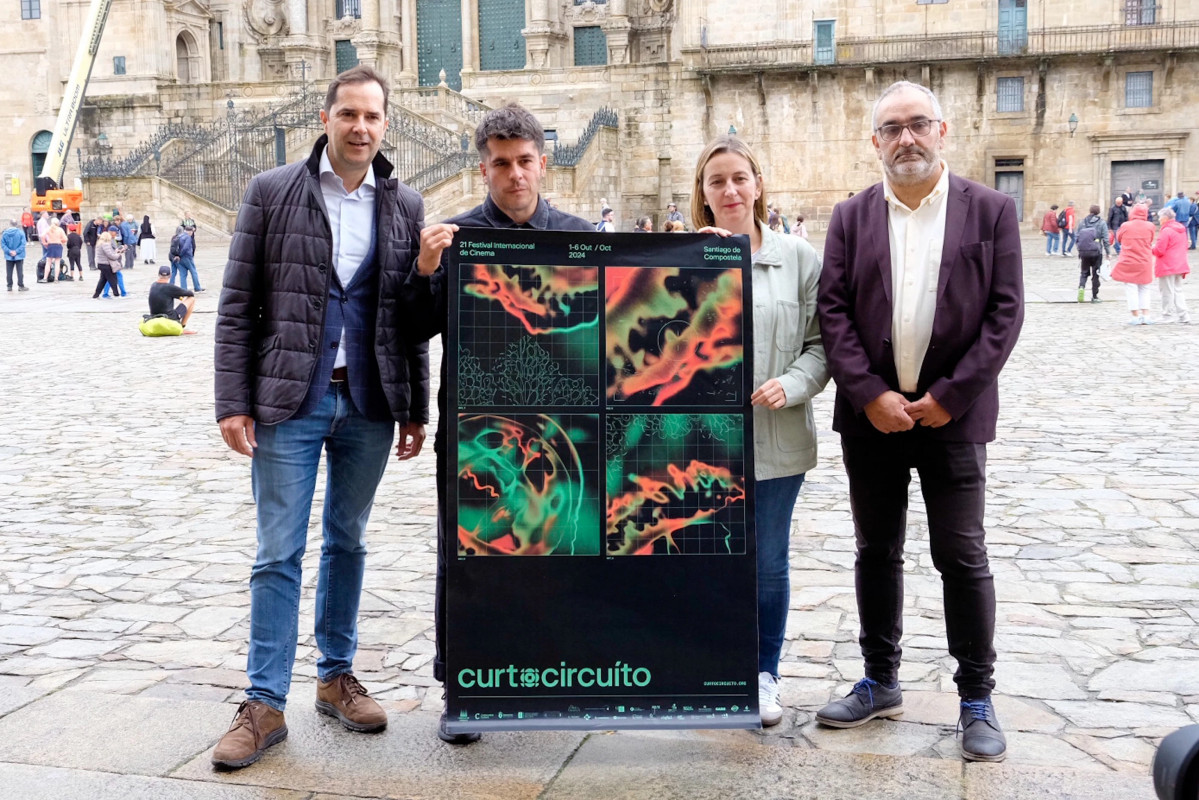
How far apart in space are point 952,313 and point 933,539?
0.75 metres

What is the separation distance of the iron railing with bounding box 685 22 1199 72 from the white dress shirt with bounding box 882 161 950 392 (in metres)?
39.1

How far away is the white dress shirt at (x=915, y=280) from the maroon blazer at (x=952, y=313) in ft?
0.10

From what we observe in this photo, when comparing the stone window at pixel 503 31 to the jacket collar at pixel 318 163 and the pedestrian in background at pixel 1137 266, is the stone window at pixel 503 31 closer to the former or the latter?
the pedestrian in background at pixel 1137 266

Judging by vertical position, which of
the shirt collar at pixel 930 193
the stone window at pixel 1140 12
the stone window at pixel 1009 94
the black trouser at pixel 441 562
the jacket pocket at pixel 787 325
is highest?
the stone window at pixel 1140 12

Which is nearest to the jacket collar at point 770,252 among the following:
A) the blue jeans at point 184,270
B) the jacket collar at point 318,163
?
the jacket collar at point 318,163

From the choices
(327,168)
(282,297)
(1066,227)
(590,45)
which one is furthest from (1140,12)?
(282,297)

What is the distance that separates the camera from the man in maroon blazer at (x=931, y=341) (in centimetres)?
425

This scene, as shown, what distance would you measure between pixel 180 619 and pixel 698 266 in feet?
10.1

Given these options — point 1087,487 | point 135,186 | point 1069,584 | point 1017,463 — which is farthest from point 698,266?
point 135,186

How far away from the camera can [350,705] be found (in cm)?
457

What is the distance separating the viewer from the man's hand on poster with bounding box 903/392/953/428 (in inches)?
166

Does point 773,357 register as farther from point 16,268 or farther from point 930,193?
point 16,268

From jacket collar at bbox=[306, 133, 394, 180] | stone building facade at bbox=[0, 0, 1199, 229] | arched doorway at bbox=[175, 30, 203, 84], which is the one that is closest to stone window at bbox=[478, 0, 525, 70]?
stone building facade at bbox=[0, 0, 1199, 229]

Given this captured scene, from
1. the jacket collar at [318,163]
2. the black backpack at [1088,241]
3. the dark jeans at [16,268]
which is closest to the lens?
the jacket collar at [318,163]
